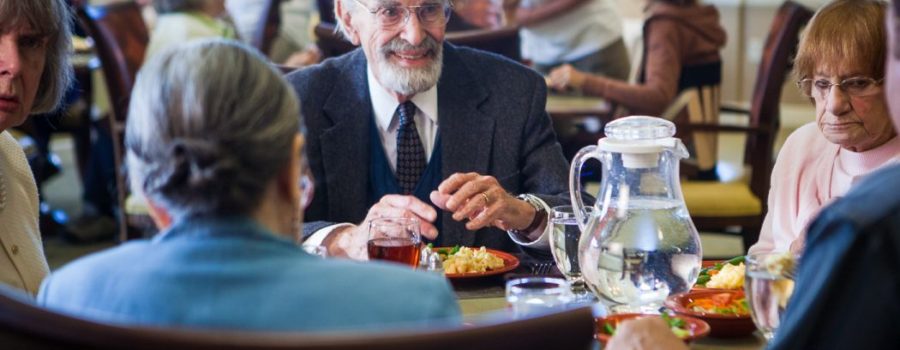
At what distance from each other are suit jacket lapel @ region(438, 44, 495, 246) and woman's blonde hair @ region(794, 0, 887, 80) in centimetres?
72

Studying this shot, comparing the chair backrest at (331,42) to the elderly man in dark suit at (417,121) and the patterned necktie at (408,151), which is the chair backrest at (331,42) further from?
the patterned necktie at (408,151)

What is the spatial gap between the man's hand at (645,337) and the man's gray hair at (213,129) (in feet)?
1.44

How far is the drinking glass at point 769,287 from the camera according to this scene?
147cm

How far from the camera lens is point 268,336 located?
0.97 metres

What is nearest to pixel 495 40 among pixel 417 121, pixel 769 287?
pixel 417 121

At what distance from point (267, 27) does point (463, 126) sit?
8.94ft

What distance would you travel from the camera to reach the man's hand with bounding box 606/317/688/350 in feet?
4.57

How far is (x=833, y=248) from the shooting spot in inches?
46.5

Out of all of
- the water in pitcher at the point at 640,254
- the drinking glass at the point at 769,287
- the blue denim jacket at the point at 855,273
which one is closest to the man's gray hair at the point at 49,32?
the water in pitcher at the point at 640,254

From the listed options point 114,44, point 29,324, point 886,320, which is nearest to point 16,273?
point 29,324

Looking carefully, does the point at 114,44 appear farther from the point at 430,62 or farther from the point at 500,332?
the point at 500,332

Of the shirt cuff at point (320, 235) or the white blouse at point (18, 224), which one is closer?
the white blouse at point (18, 224)

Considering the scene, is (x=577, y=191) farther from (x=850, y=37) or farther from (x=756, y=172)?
(x=756, y=172)

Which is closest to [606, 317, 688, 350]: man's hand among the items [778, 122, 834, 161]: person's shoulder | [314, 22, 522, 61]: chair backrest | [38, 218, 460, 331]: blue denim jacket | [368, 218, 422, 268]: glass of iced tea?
[38, 218, 460, 331]: blue denim jacket
